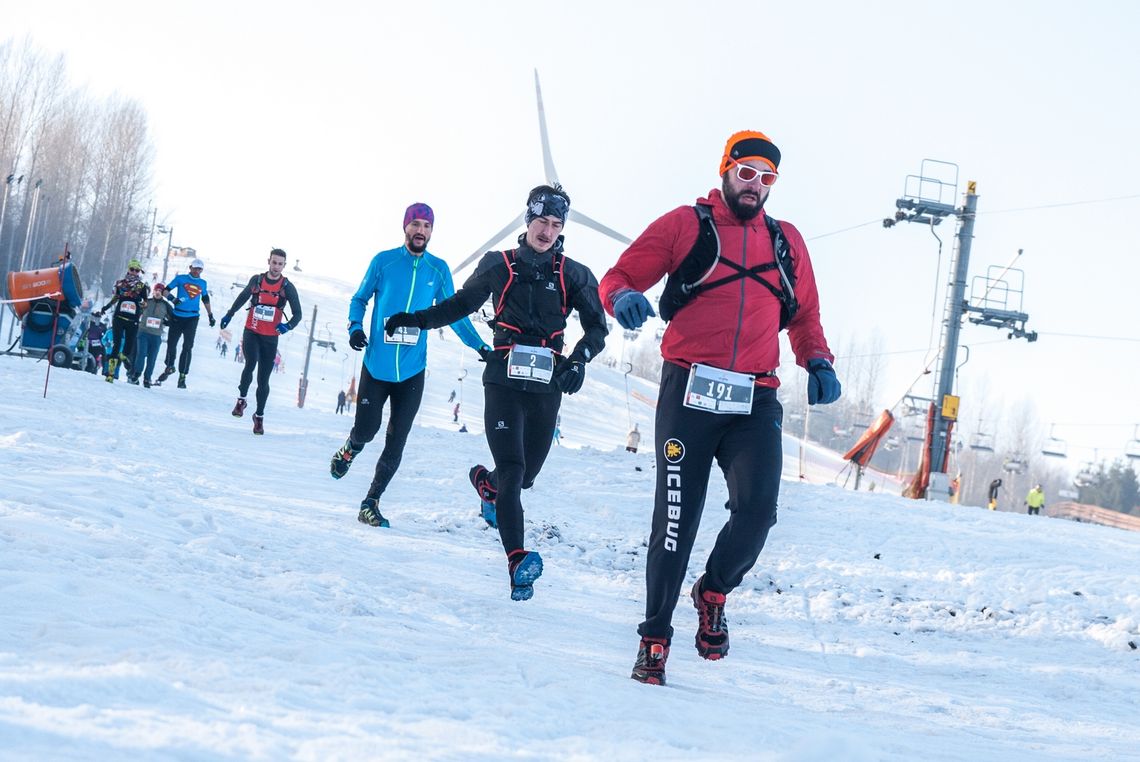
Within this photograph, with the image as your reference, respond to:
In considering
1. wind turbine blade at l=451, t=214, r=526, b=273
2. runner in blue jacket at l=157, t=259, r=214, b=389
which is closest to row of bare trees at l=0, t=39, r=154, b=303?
wind turbine blade at l=451, t=214, r=526, b=273

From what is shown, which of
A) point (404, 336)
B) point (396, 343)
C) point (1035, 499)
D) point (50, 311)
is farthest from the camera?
point (1035, 499)

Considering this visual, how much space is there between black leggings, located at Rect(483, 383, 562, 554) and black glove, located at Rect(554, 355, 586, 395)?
8 cm

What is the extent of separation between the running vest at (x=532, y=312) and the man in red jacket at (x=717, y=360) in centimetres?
131

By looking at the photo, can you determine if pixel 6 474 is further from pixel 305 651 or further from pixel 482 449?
pixel 482 449

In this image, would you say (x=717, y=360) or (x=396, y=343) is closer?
(x=717, y=360)

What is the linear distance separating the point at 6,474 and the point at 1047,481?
142792mm

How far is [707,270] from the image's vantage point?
4305 mm

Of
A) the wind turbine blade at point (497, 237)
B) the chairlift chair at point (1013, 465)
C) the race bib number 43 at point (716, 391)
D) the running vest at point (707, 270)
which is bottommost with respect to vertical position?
the race bib number 43 at point (716, 391)

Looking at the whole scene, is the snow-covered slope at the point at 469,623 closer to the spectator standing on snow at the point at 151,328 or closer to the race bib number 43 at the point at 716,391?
A: the race bib number 43 at the point at 716,391

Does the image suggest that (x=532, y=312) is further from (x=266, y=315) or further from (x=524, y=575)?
(x=266, y=315)

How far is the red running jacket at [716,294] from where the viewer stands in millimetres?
4312

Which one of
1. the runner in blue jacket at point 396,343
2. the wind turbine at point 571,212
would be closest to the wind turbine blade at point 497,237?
the wind turbine at point 571,212

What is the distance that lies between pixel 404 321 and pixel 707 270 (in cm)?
255

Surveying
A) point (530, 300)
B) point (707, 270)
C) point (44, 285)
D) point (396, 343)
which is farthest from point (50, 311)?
point (707, 270)
